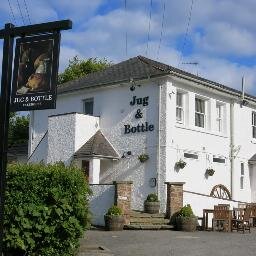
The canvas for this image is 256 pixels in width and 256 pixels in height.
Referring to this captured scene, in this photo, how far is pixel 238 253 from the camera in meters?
13.5

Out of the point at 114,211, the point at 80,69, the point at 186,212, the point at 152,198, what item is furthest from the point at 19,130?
the point at 186,212

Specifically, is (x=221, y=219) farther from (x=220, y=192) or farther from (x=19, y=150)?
(x=19, y=150)

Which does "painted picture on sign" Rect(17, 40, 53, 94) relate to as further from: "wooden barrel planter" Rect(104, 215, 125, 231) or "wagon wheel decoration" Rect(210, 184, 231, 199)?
"wagon wheel decoration" Rect(210, 184, 231, 199)

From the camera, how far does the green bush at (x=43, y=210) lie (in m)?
10.9

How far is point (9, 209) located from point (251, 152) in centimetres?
1950

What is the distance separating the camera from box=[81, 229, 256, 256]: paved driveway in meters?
13.4

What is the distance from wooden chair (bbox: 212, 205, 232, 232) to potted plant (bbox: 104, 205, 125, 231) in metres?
3.83

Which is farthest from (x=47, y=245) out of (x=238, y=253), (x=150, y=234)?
(x=150, y=234)

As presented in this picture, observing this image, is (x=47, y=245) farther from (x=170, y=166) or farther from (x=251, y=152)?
(x=251, y=152)

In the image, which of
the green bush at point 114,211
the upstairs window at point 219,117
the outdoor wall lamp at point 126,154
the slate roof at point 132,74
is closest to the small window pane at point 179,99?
the slate roof at point 132,74

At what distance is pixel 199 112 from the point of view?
83.6ft

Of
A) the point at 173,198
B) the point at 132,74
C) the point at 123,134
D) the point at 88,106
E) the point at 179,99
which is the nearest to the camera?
the point at 173,198

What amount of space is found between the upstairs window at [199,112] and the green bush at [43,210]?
47.8 feet

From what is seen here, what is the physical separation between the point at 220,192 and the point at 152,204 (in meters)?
5.34
